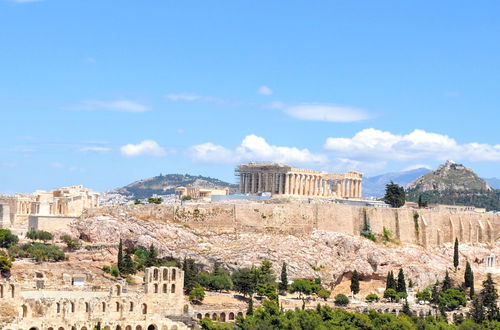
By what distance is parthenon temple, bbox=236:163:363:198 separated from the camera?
116312mm

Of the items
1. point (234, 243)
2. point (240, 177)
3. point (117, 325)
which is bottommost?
point (117, 325)

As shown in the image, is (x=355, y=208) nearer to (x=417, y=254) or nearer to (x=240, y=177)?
(x=417, y=254)

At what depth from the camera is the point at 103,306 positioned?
64125 millimetres

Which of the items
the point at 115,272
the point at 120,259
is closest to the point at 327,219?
the point at 120,259

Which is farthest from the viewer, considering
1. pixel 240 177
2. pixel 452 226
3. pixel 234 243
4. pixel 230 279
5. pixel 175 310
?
pixel 240 177

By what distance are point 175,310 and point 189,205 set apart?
90.1ft

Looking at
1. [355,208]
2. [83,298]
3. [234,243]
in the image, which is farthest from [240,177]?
[83,298]

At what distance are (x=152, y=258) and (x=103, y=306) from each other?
15.1m

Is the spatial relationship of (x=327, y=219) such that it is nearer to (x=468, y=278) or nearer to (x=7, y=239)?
(x=468, y=278)

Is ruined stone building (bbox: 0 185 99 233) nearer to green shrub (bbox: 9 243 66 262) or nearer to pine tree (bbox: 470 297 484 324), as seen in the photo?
green shrub (bbox: 9 243 66 262)

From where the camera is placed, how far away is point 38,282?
68.6 m

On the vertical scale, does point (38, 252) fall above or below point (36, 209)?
below

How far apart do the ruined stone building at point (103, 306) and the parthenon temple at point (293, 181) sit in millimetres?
47881

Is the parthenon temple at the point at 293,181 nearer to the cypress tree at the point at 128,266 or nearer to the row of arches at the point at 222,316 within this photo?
the cypress tree at the point at 128,266
